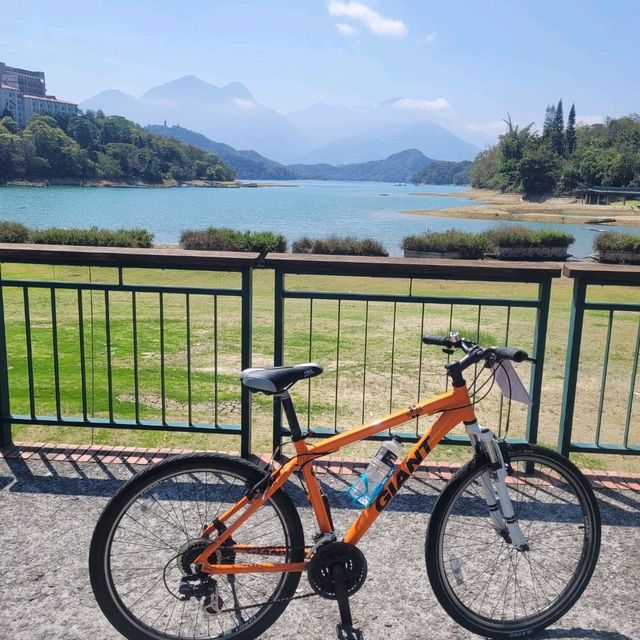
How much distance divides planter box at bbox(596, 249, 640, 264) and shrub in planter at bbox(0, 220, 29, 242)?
23.0 m

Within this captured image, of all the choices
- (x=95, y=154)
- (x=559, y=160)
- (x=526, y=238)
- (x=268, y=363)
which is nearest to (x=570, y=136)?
(x=559, y=160)

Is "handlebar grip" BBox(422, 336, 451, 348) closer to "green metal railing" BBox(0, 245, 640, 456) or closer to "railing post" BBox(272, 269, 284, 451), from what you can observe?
"green metal railing" BBox(0, 245, 640, 456)

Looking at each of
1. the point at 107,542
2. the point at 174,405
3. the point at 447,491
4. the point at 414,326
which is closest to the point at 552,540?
the point at 447,491

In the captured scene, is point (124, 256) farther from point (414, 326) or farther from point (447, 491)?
point (414, 326)

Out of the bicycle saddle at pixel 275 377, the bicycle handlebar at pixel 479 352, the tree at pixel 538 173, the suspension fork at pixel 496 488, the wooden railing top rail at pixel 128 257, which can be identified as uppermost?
the tree at pixel 538 173

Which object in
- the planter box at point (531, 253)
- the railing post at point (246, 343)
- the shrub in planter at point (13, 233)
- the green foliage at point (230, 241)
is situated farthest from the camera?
the planter box at point (531, 253)

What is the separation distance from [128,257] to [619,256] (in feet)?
90.1

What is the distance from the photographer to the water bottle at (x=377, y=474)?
8.46 ft

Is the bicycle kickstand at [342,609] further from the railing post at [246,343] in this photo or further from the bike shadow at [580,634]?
the railing post at [246,343]

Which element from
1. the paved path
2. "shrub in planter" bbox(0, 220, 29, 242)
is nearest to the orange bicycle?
the paved path

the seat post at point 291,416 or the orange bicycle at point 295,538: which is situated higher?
the seat post at point 291,416

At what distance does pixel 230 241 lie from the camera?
84.0 feet

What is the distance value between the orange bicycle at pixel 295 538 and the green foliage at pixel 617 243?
2798 cm

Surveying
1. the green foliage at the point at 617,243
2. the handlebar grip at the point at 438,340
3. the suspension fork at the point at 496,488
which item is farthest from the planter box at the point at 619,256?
the handlebar grip at the point at 438,340
